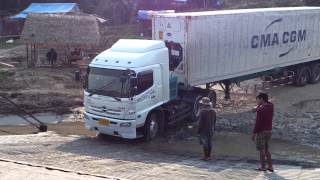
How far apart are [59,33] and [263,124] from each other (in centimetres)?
2464

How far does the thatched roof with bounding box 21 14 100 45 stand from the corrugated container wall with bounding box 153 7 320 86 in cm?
1439

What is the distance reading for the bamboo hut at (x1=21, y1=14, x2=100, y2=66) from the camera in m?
33.2

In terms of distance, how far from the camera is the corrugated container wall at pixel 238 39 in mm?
17719

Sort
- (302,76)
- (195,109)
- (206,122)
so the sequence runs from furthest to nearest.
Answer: (302,76), (195,109), (206,122)

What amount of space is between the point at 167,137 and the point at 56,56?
1857 centimetres

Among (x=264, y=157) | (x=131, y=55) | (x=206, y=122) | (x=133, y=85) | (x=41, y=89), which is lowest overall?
(x=41, y=89)

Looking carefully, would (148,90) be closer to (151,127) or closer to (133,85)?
(133,85)

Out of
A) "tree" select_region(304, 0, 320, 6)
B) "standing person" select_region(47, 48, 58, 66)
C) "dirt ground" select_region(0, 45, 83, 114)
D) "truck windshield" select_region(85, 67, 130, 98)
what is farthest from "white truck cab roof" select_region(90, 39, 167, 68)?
"tree" select_region(304, 0, 320, 6)

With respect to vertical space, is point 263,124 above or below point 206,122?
above

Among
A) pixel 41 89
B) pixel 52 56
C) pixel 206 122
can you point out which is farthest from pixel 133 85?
pixel 52 56

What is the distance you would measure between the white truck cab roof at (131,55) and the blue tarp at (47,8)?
34.2 meters

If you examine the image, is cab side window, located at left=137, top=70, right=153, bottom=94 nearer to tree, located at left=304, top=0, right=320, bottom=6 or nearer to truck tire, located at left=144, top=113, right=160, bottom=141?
truck tire, located at left=144, top=113, right=160, bottom=141

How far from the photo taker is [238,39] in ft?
66.6

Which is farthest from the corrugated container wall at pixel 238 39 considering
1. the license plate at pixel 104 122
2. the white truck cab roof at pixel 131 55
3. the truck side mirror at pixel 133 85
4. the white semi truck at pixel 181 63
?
the license plate at pixel 104 122
